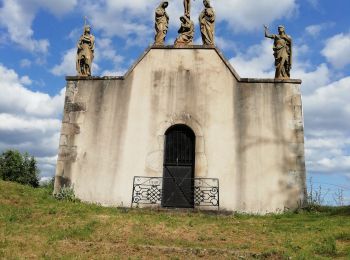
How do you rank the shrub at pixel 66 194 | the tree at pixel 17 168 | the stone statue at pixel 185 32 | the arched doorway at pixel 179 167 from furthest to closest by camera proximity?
the tree at pixel 17 168
the stone statue at pixel 185 32
the arched doorway at pixel 179 167
the shrub at pixel 66 194

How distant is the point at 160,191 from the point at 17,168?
92.1ft

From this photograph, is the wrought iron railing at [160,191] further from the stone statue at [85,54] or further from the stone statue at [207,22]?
the stone statue at [207,22]

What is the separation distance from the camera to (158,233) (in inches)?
381

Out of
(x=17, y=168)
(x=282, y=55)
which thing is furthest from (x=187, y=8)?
(x=17, y=168)

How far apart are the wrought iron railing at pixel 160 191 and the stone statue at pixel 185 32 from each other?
204 inches

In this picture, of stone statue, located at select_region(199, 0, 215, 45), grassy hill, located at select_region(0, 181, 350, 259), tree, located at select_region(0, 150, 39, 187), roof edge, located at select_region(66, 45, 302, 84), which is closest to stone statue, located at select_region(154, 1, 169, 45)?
roof edge, located at select_region(66, 45, 302, 84)

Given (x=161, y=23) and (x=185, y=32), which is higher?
(x=161, y=23)

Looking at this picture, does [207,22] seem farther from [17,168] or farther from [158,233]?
[17,168]

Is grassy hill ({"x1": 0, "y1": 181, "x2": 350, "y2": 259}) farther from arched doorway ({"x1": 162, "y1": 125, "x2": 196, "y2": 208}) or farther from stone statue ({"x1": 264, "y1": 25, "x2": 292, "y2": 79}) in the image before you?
stone statue ({"x1": 264, "y1": 25, "x2": 292, "y2": 79})

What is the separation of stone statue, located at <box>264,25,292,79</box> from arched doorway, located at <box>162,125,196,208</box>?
154 inches

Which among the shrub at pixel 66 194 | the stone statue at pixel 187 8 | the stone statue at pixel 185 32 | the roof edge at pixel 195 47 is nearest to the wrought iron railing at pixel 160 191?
the shrub at pixel 66 194

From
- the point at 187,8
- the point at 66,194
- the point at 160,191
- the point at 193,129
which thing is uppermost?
the point at 187,8

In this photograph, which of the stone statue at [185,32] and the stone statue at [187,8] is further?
the stone statue at [187,8]

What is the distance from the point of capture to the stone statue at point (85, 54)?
1562cm
